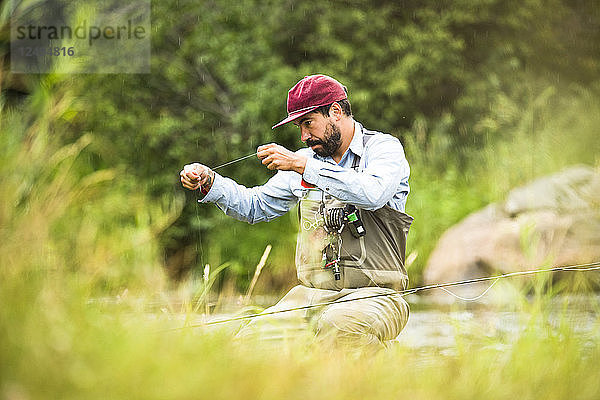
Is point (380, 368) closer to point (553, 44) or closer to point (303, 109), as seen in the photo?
point (303, 109)

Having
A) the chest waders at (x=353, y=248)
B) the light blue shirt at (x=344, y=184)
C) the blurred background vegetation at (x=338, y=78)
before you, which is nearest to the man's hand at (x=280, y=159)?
the light blue shirt at (x=344, y=184)

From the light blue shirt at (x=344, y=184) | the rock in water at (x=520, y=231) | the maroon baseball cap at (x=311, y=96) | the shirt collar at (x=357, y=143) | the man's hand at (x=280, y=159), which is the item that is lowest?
the rock in water at (x=520, y=231)

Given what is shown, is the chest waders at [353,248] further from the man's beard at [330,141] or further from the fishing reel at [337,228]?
the man's beard at [330,141]

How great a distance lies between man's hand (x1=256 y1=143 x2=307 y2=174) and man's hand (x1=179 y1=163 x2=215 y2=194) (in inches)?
13.5

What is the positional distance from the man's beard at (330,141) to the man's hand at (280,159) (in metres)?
0.26

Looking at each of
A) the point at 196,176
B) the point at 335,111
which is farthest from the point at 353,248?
the point at 196,176

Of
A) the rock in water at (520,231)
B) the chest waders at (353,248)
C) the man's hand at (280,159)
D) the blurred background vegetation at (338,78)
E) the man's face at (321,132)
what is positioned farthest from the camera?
the blurred background vegetation at (338,78)

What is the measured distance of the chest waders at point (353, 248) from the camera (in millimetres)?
3115

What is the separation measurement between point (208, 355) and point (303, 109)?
4.75 feet

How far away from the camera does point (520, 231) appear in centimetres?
673

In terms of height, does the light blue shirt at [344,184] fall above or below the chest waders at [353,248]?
above

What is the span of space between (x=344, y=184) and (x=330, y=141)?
1.10ft

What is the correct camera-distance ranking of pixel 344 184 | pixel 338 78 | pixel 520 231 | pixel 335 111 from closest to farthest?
pixel 344 184, pixel 335 111, pixel 520 231, pixel 338 78

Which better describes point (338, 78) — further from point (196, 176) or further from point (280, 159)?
point (280, 159)
